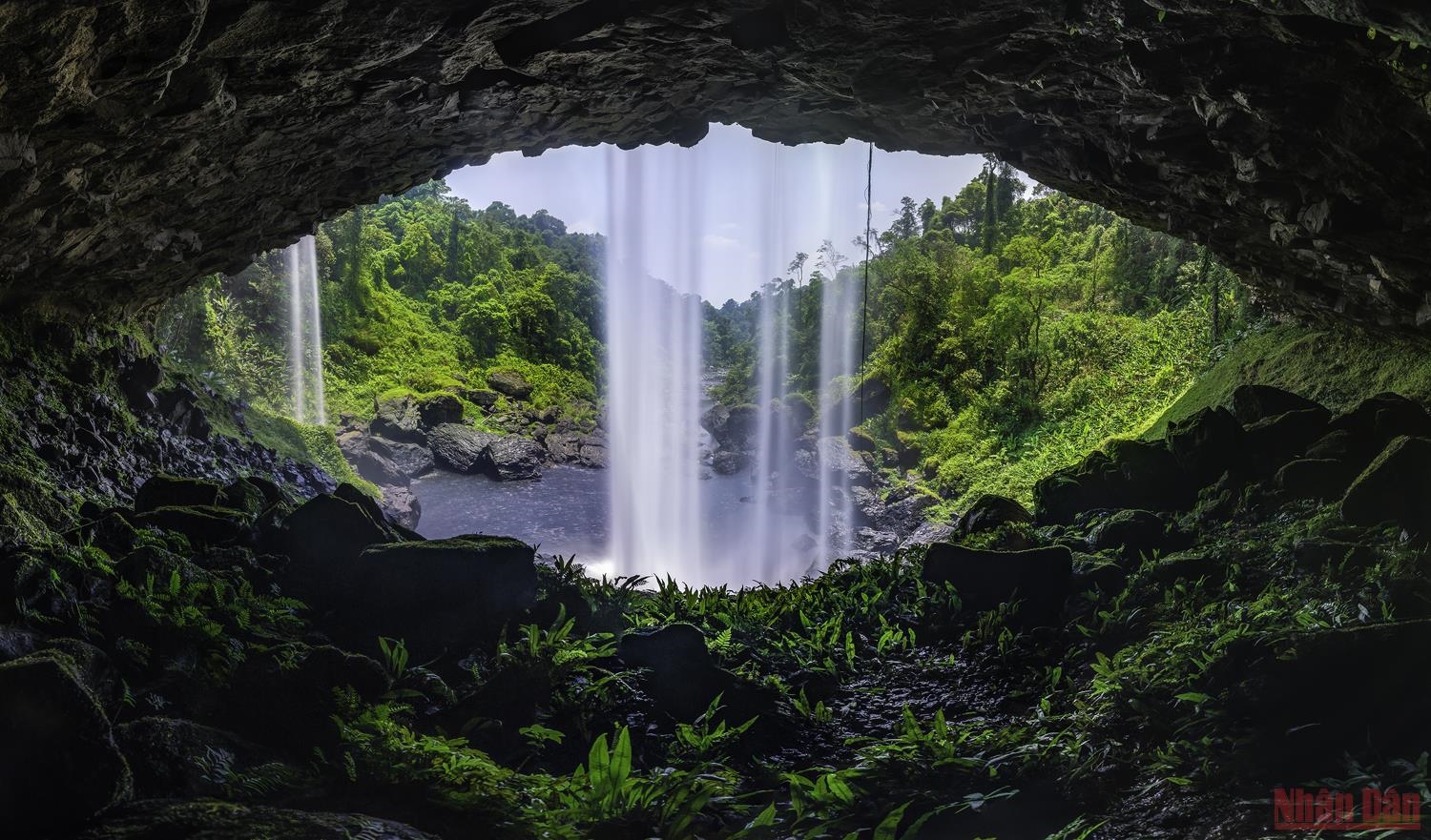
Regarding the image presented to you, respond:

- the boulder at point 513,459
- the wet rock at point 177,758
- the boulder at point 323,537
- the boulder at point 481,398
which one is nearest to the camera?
the wet rock at point 177,758

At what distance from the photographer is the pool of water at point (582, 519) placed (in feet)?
56.9

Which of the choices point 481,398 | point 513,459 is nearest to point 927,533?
point 513,459

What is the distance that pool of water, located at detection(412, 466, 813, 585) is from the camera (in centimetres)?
1733

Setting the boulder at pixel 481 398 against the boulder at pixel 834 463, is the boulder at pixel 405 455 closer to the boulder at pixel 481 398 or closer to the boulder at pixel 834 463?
the boulder at pixel 481 398

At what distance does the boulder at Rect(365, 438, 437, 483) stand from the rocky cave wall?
17756mm

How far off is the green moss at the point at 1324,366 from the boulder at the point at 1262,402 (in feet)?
2.15

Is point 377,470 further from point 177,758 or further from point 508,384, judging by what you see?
point 177,758

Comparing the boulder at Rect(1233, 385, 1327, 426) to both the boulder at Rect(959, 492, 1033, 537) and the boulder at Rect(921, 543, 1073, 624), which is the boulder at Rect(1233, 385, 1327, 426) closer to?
the boulder at Rect(959, 492, 1033, 537)

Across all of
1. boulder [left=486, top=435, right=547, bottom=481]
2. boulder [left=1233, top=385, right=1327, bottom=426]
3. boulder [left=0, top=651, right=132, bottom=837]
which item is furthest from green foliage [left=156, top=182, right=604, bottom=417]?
boulder [left=1233, top=385, right=1327, bottom=426]

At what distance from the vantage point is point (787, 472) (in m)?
23.9

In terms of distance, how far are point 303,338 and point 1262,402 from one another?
32540 millimetres

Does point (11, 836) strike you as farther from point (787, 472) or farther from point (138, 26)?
point (787, 472)

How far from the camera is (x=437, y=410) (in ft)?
97.8

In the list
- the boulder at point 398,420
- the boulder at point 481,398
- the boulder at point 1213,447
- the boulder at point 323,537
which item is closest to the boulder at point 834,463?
the boulder at point 1213,447
